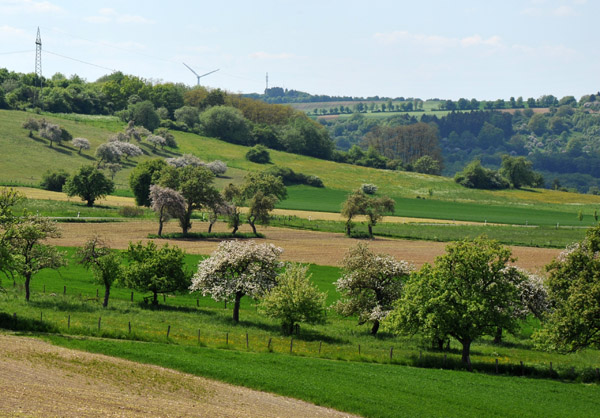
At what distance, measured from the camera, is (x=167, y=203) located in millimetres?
100938

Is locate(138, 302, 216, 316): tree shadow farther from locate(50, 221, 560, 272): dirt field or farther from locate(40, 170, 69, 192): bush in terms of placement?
locate(40, 170, 69, 192): bush

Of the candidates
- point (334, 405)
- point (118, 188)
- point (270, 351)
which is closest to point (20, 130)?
point (118, 188)

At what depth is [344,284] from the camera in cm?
5697

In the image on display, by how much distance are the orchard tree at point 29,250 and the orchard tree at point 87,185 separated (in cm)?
6304

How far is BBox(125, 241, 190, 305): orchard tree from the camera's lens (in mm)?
59562

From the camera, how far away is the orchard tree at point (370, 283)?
56.0m

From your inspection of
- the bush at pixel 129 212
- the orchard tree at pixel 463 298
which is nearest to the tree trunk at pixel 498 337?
the orchard tree at pixel 463 298

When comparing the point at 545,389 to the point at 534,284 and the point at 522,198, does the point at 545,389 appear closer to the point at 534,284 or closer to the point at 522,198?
the point at 534,284

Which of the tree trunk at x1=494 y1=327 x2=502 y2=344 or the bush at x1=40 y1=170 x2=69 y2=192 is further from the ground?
the bush at x1=40 y1=170 x2=69 y2=192

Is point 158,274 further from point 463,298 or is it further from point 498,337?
point 498,337

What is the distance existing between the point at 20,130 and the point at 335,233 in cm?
10299

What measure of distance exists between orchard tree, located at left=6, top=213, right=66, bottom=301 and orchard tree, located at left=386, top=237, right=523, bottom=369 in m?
30.5

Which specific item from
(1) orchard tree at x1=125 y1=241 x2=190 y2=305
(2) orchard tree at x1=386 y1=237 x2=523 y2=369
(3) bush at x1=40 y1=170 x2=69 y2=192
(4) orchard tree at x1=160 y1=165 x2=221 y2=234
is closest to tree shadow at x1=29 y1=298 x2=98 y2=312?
(1) orchard tree at x1=125 y1=241 x2=190 y2=305

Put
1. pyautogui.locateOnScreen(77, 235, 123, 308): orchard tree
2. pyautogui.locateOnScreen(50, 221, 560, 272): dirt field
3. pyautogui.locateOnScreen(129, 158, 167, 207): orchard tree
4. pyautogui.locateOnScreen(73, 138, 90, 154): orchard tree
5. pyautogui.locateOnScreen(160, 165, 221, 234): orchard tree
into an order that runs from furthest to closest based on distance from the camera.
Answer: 1. pyautogui.locateOnScreen(73, 138, 90, 154): orchard tree
2. pyautogui.locateOnScreen(129, 158, 167, 207): orchard tree
3. pyautogui.locateOnScreen(160, 165, 221, 234): orchard tree
4. pyautogui.locateOnScreen(50, 221, 560, 272): dirt field
5. pyautogui.locateOnScreen(77, 235, 123, 308): orchard tree
